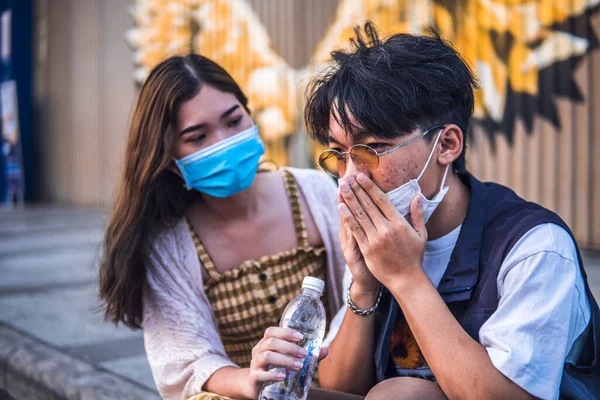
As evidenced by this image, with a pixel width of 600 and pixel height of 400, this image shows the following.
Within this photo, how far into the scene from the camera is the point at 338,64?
210cm

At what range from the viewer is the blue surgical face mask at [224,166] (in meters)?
2.70

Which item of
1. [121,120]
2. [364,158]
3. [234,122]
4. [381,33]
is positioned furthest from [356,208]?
[121,120]

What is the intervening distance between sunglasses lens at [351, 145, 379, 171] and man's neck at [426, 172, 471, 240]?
24cm

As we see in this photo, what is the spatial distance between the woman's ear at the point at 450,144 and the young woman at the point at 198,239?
2.92 ft

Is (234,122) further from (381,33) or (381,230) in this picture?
(381,33)

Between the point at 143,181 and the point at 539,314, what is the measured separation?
1577 millimetres

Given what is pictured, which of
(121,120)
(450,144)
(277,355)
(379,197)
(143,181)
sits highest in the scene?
(450,144)

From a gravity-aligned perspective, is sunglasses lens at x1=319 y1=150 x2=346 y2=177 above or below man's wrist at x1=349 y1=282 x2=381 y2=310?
above

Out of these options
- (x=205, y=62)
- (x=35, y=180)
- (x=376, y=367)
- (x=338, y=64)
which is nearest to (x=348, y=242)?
(x=376, y=367)

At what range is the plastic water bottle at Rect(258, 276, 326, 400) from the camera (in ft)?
6.57

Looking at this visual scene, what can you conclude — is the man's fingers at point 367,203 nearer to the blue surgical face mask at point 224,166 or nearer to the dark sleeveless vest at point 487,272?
the dark sleeveless vest at point 487,272

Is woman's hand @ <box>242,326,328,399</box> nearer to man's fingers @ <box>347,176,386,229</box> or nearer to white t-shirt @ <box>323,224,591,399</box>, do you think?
man's fingers @ <box>347,176,386,229</box>

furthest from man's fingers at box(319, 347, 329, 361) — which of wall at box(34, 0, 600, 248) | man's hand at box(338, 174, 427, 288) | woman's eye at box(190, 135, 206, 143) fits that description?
wall at box(34, 0, 600, 248)

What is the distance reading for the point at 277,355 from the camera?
6.25ft
